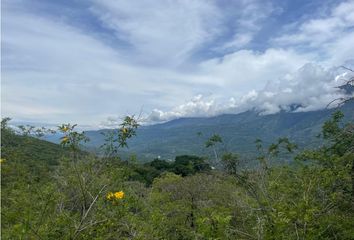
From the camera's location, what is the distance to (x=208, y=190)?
22.0 metres

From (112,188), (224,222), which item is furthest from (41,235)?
(224,222)

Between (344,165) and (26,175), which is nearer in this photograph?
(26,175)

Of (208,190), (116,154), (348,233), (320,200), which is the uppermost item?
(116,154)

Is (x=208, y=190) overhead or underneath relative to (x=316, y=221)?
underneath

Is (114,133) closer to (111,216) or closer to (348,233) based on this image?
(111,216)

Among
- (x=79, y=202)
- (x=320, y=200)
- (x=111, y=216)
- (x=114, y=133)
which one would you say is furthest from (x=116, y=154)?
(x=320, y=200)

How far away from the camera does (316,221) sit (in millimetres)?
6328

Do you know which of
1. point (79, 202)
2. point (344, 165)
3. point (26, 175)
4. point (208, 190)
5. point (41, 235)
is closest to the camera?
point (41, 235)

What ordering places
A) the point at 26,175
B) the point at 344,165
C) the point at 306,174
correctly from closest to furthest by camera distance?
the point at 26,175 → the point at 344,165 → the point at 306,174

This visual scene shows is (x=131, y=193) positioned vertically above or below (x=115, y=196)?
below

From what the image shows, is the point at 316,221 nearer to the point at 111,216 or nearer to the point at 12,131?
the point at 111,216

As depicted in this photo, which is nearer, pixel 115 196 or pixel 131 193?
pixel 115 196

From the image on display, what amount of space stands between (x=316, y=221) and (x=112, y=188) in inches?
134

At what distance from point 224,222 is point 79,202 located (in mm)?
2851
